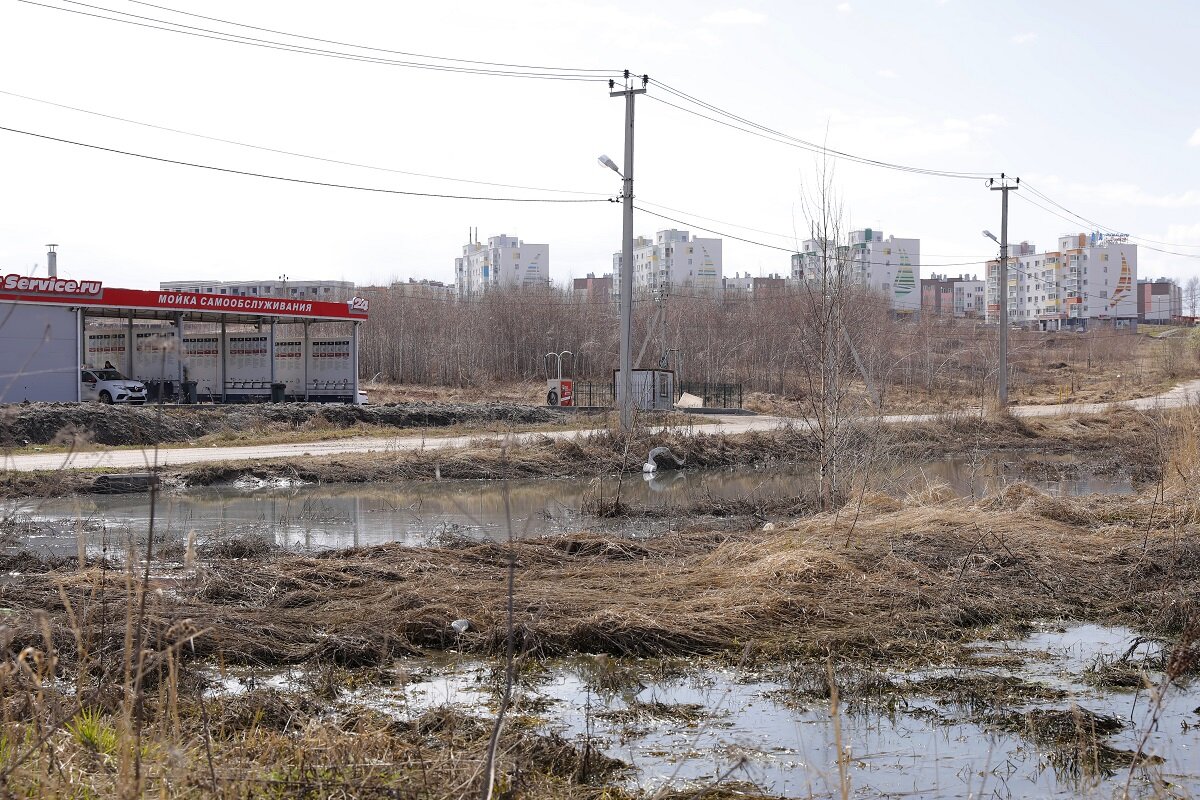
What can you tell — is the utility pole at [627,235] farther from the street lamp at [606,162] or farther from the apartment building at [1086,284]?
the apartment building at [1086,284]

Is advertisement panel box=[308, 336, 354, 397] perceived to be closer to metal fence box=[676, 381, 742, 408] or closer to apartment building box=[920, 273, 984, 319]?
metal fence box=[676, 381, 742, 408]

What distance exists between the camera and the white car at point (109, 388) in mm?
37625

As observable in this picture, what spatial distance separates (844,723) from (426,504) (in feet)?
43.7

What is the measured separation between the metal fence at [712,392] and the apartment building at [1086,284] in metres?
104

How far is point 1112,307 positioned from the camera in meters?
150

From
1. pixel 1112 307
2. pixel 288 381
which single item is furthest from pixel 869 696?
pixel 1112 307

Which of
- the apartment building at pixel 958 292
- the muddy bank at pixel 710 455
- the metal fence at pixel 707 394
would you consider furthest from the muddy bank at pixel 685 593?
the apartment building at pixel 958 292

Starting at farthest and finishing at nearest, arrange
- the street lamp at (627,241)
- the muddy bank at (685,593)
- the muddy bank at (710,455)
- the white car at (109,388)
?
the white car at (109,388) < the street lamp at (627,241) < the muddy bank at (710,455) < the muddy bank at (685,593)

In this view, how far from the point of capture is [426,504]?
19094mm

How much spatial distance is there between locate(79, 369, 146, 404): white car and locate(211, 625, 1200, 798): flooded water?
111 feet

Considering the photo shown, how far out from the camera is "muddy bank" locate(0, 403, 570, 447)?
27.0 meters

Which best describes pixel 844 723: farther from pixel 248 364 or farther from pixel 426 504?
pixel 248 364

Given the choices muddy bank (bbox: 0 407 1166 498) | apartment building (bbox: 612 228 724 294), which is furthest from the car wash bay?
apartment building (bbox: 612 228 724 294)

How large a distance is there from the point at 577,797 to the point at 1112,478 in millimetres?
22302
